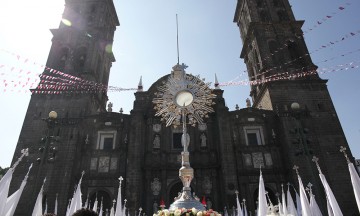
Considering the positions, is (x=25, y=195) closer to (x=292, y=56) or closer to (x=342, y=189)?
(x=342, y=189)

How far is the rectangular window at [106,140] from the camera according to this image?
26172 mm

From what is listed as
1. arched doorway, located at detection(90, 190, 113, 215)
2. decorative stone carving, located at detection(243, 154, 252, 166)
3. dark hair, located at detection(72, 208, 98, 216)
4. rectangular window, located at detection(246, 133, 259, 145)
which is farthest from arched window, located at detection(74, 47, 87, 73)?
dark hair, located at detection(72, 208, 98, 216)

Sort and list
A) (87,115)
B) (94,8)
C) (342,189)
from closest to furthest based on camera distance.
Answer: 1. (342,189)
2. (87,115)
3. (94,8)

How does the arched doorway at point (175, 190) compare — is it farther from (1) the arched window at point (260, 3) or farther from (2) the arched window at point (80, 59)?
(1) the arched window at point (260, 3)

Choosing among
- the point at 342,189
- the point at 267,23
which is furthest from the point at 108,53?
the point at 342,189

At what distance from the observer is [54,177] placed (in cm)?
2356

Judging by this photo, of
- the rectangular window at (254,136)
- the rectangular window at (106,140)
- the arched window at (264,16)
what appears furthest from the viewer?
the arched window at (264,16)

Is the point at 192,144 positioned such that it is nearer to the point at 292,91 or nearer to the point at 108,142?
the point at 108,142

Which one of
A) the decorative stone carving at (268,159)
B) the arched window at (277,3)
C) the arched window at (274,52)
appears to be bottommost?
the decorative stone carving at (268,159)

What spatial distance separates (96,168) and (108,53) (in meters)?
17.4

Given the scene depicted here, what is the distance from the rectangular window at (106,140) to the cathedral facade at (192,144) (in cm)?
9

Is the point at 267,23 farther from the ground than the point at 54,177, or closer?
farther from the ground

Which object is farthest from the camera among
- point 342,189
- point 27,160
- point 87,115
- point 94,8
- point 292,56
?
point 94,8

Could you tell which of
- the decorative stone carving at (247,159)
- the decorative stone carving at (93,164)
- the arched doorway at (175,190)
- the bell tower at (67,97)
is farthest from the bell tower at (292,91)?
the bell tower at (67,97)
